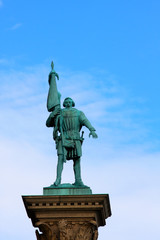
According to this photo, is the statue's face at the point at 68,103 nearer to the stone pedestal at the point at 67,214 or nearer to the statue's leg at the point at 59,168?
the statue's leg at the point at 59,168

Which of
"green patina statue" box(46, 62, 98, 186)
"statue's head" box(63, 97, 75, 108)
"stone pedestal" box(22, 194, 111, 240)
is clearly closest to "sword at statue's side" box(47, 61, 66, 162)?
"green patina statue" box(46, 62, 98, 186)

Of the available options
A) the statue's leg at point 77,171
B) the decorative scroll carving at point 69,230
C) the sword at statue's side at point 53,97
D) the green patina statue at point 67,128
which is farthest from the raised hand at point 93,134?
the decorative scroll carving at point 69,230

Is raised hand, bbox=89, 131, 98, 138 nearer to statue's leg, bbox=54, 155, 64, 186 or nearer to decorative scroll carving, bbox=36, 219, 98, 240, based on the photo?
statue's leg, bbox=54, 155, 64, 186

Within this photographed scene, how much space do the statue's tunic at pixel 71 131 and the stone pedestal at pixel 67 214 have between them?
240cm

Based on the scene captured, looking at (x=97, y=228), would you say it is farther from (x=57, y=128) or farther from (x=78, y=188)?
(x=57, y=128)

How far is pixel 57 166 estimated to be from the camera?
84.2ft

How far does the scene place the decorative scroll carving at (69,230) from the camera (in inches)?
947

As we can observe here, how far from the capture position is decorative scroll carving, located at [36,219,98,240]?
2405 centimetres

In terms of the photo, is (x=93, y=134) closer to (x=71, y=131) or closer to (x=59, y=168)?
(x=71, y=131)

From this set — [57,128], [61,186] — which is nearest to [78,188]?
[61,186]

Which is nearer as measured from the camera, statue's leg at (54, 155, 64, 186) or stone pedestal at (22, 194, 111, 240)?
stone pedestal at (22, 194, 111, 240)

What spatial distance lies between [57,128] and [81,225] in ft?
14.4

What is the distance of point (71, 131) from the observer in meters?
26.3

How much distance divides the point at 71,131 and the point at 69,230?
14.4 feet
